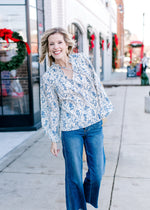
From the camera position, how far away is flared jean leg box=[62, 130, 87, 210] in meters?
2.90

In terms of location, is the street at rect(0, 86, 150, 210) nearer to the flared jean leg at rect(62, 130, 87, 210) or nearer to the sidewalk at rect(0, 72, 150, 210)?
the sidewalk at rect(0, 72, 150, 210)

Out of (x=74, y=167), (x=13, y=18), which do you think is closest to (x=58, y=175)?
(x=74, y=167)

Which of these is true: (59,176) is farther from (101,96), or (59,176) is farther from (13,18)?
(13,18)

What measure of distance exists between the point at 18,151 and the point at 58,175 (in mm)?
1528

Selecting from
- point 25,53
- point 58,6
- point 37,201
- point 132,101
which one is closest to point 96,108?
point 37,201

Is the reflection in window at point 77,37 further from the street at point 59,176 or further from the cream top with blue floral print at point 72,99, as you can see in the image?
the cream top with blue floral print at point 72,99

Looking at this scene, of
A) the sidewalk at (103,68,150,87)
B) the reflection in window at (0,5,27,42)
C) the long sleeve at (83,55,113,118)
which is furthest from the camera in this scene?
the sidewalk at (103,68,150,87)

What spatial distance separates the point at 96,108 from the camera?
3010 millimetres

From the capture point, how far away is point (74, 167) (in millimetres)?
2953

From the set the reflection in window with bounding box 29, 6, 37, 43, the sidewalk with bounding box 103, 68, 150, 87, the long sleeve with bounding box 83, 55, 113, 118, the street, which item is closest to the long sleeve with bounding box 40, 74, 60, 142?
the long sleeve with bounding box 83, 55, 113, 118

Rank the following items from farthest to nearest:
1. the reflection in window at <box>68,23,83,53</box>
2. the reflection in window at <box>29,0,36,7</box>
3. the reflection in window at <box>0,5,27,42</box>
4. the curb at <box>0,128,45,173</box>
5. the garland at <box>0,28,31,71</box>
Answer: the reflection in window at <box>68,23,83,53</box> < the reflection in window at <box>29,0,36,7</box> < the reflection in window at <box>0,5,27,42</box> < the garland at <box>0,28,31,71</box> < the curb at <box>0,128,45,173</box>

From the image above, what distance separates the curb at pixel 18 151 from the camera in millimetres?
5172

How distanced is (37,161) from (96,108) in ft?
8.34

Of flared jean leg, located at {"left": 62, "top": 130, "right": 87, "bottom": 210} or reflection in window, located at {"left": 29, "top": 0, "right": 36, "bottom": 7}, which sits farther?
reflection in window, located at {"left": 29, "top": 0, "right": 36, "bottom": 7}
